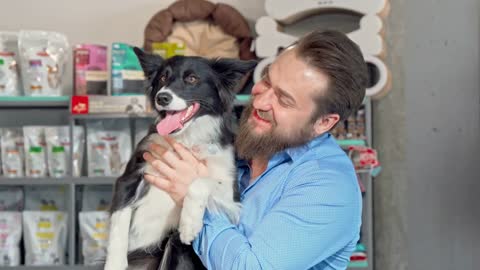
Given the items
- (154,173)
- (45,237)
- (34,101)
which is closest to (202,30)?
(34,101)

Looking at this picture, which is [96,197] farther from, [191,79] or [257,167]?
[257,167]

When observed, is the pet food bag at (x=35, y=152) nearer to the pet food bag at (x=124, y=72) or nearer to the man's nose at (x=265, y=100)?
the pet food bag at (x=124, y=72)

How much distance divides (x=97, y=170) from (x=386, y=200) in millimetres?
1491

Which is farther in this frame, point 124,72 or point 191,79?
point 124,72

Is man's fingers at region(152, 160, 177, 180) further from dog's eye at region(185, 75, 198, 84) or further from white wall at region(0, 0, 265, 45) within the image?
white wall at region(0, 0, 265, 45)

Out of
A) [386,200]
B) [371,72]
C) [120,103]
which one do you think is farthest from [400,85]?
[120,103]

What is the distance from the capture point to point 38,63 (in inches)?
131

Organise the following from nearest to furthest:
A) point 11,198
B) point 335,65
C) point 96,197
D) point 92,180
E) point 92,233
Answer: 1. point 335,65
2. point 92,180
3. point 92,233
4. point 96,197
5. point 11,198

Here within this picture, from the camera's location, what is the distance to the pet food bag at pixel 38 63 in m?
3.33

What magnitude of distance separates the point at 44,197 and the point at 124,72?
0.91 meters

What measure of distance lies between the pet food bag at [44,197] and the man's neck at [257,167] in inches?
84.4

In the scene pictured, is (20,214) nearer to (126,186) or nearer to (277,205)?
(126,186)

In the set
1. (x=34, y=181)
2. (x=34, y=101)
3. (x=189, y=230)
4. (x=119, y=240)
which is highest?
(x=189, y=230)

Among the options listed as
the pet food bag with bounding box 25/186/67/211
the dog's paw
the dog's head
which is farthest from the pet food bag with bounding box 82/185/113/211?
the dog's paw
